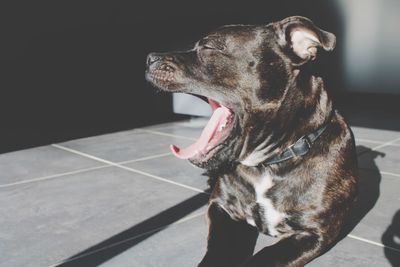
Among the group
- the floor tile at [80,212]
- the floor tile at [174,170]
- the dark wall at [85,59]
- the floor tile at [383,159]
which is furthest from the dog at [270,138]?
the dark wall at [85,59]

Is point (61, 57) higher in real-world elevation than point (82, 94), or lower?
higher

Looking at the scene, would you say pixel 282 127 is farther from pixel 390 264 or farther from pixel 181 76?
pixel 390 264

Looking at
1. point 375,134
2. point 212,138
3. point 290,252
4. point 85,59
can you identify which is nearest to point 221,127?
point 212,138

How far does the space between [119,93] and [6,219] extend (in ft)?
12.9

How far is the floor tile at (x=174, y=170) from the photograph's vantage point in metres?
3.38

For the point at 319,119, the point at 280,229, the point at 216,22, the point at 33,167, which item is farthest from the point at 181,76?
the point at 216,22

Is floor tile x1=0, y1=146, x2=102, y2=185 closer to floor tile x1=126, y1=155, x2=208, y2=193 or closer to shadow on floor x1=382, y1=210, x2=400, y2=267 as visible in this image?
floor tile x1=126, y1=155, x2=208, y2=193

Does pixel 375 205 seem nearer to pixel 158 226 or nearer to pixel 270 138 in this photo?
pixel 270 138

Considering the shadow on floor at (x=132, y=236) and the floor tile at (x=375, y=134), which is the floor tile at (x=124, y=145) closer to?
the shadow on floor at (x=132, y=236)

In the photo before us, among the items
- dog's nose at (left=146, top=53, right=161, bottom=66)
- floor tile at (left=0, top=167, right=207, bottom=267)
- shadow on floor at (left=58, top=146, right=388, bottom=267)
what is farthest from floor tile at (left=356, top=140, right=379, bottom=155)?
dog's nose at (left=146, top=53, right=161, bottom=66)

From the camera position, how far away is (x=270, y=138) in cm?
230

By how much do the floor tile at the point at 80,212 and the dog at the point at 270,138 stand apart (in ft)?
1.67

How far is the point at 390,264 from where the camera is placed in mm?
2088

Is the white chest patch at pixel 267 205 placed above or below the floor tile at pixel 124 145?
above
